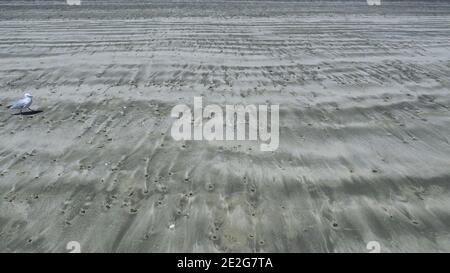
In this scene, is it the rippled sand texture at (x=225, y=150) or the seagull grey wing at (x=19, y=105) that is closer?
the rippled sand texture at (x=225, y=150)

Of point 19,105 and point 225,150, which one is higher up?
point 19,105

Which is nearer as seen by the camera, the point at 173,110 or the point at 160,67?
the point at 173,110

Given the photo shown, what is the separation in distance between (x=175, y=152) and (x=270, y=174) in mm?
2477

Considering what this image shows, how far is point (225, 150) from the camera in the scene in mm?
9820

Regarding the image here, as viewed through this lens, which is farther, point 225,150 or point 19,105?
point 19,105

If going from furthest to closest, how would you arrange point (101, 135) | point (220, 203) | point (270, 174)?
point (101, 135), point (270, 174), point (220, 203)

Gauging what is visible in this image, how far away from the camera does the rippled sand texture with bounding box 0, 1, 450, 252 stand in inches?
283

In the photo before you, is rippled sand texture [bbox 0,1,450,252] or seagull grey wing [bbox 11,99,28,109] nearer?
rippled sand texture [bbox 0,1,450,252]

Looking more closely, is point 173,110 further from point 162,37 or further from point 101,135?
point 162,37

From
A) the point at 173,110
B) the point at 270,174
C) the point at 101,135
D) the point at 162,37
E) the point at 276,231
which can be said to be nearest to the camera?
the point at 276,231

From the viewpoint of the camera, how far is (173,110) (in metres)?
12.0

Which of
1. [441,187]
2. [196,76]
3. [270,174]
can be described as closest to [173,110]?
[196,76]

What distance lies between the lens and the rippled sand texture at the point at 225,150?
23.5 feet

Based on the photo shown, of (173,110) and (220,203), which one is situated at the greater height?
(173,110)
